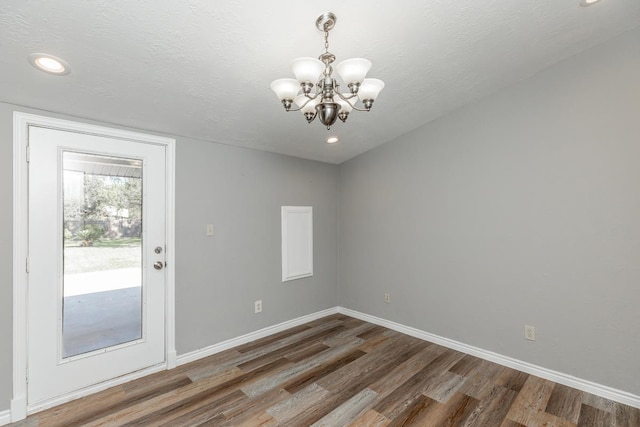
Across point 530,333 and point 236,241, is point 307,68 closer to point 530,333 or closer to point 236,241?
point 236,241

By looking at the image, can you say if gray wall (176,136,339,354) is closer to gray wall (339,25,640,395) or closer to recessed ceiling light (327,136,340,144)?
recessed ceiling light (327,136,340,144)

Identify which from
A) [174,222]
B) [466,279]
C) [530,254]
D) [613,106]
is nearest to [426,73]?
[613,106]

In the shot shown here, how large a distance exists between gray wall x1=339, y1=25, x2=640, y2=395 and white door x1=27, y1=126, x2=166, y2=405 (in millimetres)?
2675

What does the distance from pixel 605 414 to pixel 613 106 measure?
2306mm

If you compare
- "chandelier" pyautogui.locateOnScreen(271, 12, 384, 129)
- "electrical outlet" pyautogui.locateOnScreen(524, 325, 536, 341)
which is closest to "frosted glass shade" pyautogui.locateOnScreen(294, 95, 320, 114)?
"chandelier" pyautogui.locateOnScreen(271, 12, 384, 129)

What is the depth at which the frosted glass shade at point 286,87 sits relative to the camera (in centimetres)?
157

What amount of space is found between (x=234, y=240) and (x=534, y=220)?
117 inches

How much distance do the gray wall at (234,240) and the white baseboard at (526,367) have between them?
128cm

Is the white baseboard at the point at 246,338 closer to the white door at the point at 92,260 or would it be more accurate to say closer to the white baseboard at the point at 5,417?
the white door at the point at 92,260

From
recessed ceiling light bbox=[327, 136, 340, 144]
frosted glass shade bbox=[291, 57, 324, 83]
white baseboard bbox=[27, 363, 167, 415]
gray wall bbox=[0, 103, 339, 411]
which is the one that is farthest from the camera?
recessed ceiling light bbox=[327, 136, 340, 144]

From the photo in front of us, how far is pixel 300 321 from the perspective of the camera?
4.01 metres

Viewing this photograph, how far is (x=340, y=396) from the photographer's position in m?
2.43

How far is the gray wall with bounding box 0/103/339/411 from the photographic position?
301 cm

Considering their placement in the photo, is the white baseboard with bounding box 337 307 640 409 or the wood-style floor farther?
the white baseboard with bounding box 337 307 640 409
